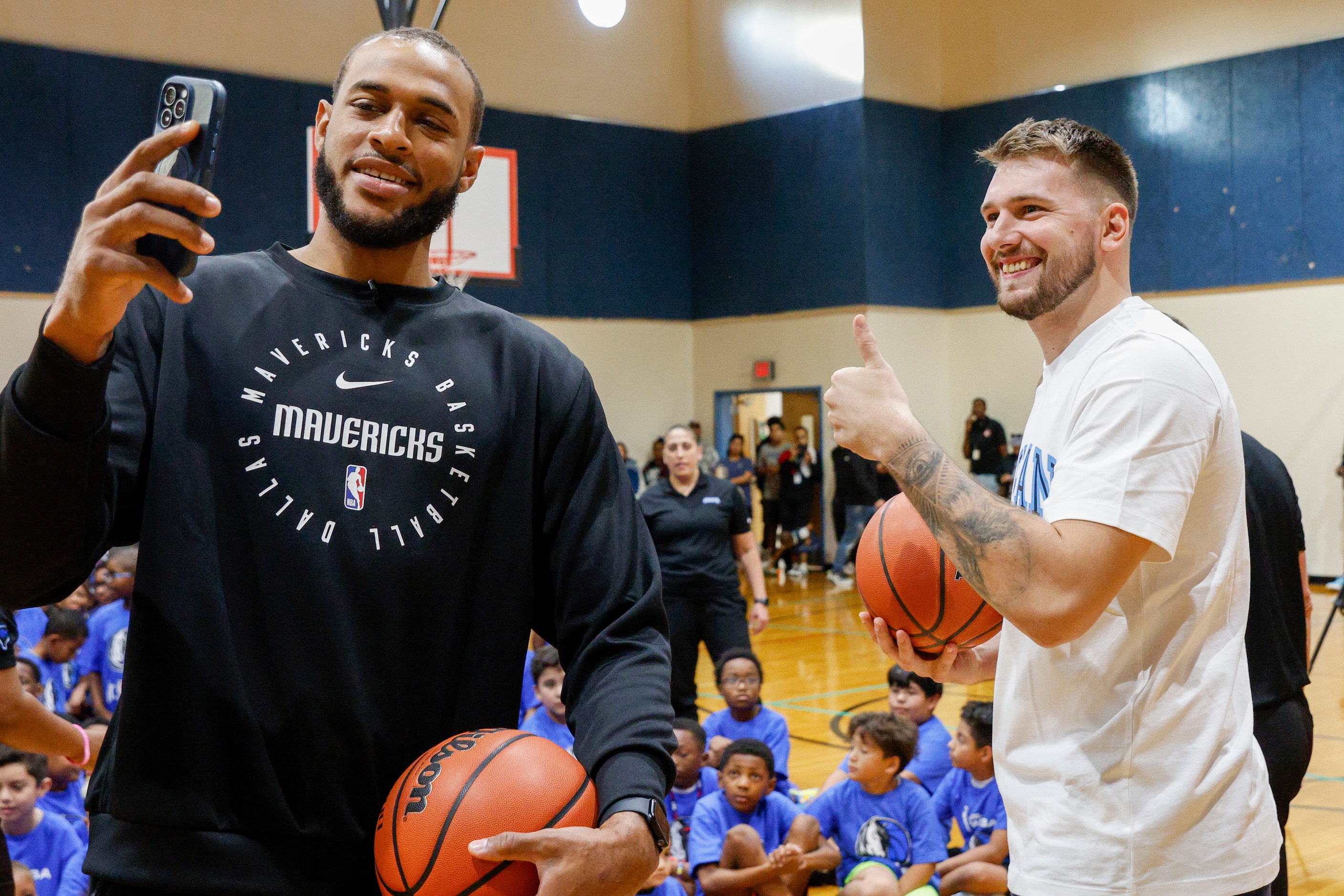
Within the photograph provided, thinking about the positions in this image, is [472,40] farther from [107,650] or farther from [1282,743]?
[1282,743]

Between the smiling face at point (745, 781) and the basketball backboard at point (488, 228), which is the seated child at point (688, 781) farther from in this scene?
the basketball backboard at point (488, 228)

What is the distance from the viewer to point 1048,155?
2.52 meters

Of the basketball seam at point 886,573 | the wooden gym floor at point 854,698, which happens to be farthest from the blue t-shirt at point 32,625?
the basketball seam at point 886,573

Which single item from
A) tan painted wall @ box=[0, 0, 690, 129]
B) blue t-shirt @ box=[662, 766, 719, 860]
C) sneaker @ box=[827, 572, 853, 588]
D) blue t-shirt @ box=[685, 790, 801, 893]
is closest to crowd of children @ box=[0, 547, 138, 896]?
blue t-shirt @ box=[685, 790, 801, 893]

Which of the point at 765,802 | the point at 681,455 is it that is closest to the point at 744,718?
the point at 765,802

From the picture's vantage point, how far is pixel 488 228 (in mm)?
13227

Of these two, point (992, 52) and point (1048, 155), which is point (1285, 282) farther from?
point (1048, 155)

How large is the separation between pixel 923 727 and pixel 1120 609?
14.2ft

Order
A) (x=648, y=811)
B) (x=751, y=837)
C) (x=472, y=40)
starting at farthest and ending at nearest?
(x=472, y=40) < (x=751, y=837) < (x=648, y=811)

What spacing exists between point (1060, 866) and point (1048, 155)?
4.32ft

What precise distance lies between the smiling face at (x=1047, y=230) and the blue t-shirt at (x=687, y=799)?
12.5 feet

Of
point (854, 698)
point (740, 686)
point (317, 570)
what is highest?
point (317, 570)

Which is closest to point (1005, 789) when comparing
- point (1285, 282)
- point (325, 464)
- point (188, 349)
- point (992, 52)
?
point (325, 464)

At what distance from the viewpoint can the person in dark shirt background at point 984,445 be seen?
16453mm
